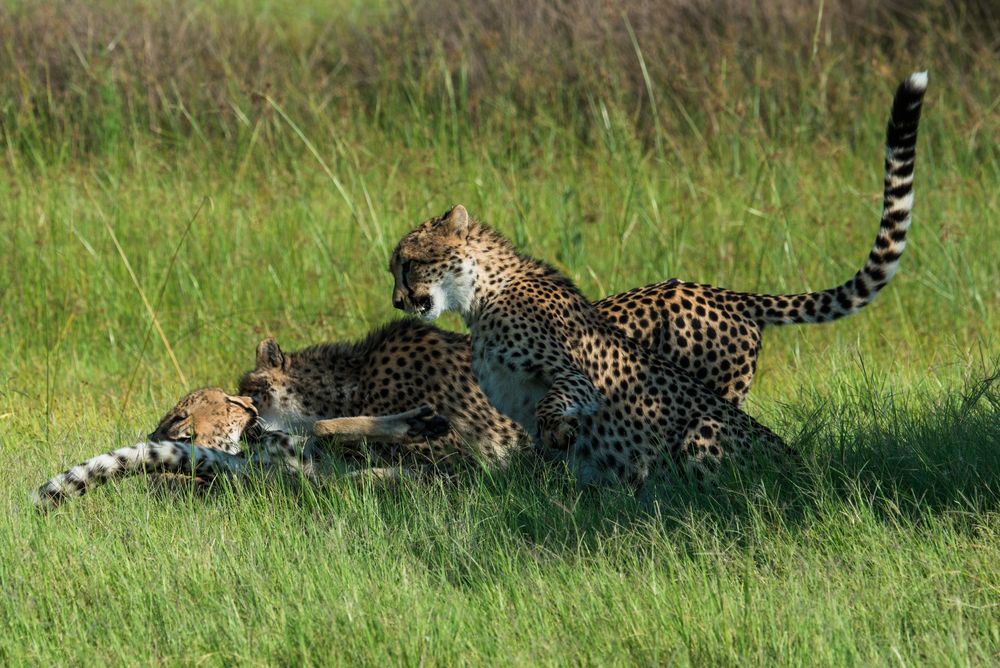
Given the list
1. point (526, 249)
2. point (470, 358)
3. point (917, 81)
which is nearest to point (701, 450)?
point (470, 358)

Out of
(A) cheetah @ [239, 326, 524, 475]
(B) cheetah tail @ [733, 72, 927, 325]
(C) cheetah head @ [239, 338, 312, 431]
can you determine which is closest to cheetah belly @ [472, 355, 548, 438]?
(A) cheetah @ [239, 326, 524, 475]

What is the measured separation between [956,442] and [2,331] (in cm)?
449

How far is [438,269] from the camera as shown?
5.13 m

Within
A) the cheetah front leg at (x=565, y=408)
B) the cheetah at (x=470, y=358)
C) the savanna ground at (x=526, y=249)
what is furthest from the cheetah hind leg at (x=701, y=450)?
the cheetah at (x=470, y=358)

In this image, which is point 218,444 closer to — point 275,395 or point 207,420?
point 207,420

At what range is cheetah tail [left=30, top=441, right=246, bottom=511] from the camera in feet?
15.0

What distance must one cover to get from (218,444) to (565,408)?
1370 millimetres

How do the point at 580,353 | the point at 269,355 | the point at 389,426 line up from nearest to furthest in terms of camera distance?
1. the point at 389,426
2. the point at 580,353
3. the point at 269,355

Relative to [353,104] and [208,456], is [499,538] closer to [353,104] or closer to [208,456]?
[208,456]

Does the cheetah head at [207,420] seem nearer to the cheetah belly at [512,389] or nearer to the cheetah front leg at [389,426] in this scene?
the cheetah front leg at [389,426]

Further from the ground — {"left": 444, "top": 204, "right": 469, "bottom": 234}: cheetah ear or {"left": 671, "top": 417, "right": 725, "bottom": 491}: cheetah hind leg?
{"left": 444, "top": 204, "right": 469, "bottom": 234}: cheetah ear

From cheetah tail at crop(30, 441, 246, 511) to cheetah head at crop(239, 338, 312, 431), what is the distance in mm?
448

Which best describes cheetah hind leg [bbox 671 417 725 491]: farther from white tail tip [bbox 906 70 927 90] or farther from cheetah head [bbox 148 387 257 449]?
cheetah head [bbox 148 387 257 449]

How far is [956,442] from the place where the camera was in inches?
178
